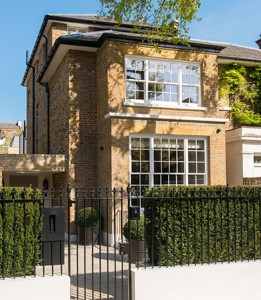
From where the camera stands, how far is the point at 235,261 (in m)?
6.95

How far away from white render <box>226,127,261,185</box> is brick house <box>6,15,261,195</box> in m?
1.27

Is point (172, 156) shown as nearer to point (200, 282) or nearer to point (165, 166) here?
point (165, 166)

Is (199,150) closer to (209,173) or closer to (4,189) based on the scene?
(209,173)

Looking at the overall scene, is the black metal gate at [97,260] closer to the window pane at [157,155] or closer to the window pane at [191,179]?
the window pane at [157,155]

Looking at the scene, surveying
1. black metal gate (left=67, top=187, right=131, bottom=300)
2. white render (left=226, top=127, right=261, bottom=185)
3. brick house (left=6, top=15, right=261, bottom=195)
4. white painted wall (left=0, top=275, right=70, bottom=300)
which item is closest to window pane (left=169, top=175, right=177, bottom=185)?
brick house (left=6, top=15, right=261, bottom=195)

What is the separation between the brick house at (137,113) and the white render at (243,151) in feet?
4.16

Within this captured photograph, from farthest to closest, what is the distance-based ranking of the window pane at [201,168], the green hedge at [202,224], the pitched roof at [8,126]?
the pitched roof at [8,126], the window pane at [201,168], the green hedge at [202,224]

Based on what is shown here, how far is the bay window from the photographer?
14719 millimetres

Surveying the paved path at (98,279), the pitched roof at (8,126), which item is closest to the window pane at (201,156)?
the paved path at (98,279)

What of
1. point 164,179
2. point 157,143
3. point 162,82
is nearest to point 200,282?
point 164,179

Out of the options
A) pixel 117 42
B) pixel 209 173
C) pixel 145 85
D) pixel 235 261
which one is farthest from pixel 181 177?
pixel 235 261

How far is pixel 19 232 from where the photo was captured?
5852 millimetres

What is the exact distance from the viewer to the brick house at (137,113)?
46.8 ft

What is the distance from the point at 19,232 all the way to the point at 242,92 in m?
14.7
